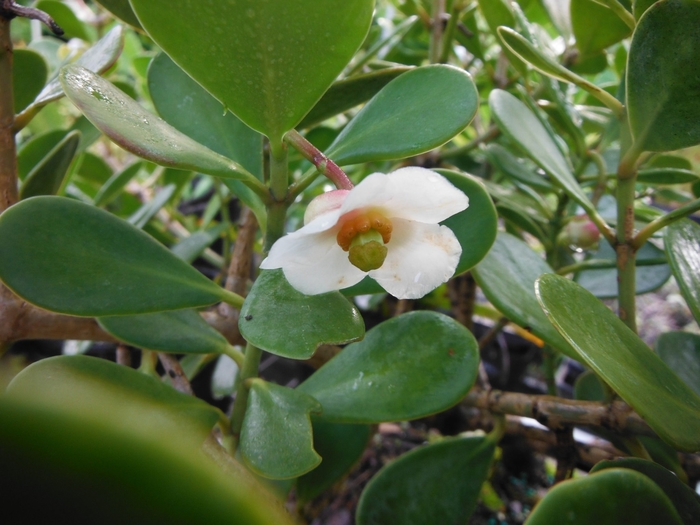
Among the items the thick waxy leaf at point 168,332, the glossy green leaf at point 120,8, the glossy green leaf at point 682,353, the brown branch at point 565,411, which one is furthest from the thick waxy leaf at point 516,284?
the glossy green leaf at point 120,8

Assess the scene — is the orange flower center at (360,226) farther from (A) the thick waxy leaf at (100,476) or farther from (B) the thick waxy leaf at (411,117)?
(A) the thick waxy leaf at (100,476)

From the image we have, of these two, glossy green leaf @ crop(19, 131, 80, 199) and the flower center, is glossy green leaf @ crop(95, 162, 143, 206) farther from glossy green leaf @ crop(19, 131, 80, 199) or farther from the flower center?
the flower center

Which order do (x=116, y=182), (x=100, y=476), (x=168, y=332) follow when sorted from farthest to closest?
(x=116, y=182) → (x=168, y=332) → (x=100, y=476)

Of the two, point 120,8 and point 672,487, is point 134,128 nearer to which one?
point 120,8

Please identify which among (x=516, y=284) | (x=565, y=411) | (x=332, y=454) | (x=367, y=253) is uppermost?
(x=367, y=253)

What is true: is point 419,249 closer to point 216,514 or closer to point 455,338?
point 455,338

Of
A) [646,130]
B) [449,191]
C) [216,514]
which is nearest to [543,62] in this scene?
[646,130]

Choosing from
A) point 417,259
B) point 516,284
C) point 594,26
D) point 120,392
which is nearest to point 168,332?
point 120,392

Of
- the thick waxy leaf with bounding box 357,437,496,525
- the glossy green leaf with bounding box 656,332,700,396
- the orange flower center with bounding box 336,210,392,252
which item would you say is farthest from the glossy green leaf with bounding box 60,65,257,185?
the glossy green leaf with bounding box 656,332,700,396
